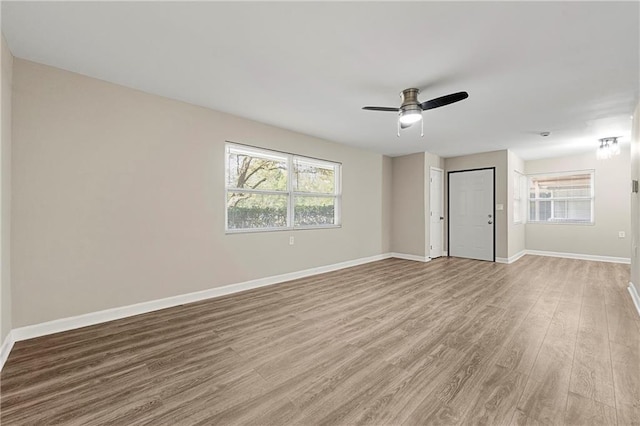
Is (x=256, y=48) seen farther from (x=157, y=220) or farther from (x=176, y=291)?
(x=176, y=291)

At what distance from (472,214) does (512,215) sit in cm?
Result: 79

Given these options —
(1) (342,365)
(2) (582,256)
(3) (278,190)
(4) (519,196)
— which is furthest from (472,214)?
(1) (342,365)

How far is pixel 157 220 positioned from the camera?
3.21 metres

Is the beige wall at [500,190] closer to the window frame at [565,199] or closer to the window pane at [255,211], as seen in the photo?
the window frame at [565,199]

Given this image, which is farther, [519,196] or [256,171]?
[519,196]

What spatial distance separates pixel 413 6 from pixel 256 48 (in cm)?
124

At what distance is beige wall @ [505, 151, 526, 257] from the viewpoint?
6.01 meters

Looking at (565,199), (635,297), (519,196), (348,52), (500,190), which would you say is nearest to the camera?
(348,52)

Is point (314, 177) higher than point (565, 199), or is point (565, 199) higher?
point (314, 177)

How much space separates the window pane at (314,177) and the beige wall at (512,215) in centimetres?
391

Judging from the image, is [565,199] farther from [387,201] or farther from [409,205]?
[387,201]

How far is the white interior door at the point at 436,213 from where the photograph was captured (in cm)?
652

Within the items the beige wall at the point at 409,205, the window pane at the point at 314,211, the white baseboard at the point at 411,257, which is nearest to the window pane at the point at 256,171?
the window pane at the point at 314,211

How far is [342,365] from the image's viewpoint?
2.09m
